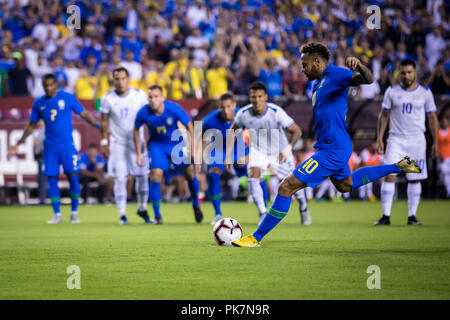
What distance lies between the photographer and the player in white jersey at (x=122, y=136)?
13.7m

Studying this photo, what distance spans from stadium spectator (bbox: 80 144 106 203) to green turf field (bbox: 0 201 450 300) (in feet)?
21.5

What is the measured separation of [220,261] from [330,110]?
2155 mm

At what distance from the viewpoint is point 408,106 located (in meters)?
12.6

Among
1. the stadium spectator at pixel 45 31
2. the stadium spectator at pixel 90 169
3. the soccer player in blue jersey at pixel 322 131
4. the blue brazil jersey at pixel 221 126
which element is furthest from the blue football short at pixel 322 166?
the stadium spectator at pixel 45 31

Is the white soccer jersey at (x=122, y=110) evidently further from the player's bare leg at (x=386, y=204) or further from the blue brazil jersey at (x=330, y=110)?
the blue brazil jersey at (x=330, y=110)

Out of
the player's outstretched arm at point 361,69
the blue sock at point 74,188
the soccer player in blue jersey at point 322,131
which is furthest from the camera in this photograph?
the blue sock at point 74,188

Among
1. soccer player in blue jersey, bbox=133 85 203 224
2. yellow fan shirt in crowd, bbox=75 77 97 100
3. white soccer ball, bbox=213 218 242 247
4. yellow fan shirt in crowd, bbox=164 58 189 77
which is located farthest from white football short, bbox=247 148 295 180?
yellow fan shirt in crowd, bbox=75 77 97 100

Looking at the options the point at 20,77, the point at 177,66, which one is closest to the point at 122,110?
the point at 20,77

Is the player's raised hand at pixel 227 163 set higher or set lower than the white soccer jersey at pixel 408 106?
lower

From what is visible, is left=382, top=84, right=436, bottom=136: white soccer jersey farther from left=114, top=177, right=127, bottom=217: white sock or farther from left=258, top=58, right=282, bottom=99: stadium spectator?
left=258, top=58, right=282, bottom=99: stadium spectator

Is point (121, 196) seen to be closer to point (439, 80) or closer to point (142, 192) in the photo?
point (142, 192)
